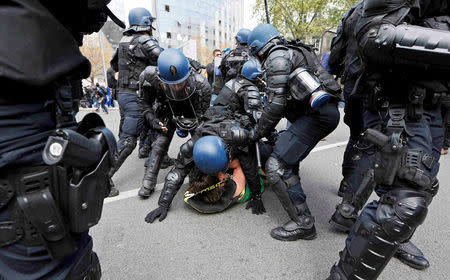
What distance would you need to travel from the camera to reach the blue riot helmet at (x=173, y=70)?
2.35m

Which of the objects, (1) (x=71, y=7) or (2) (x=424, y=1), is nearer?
(1) (x=71, y=7)

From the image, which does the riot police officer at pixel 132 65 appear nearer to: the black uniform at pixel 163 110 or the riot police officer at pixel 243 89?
the black uniform at pixel 163 110

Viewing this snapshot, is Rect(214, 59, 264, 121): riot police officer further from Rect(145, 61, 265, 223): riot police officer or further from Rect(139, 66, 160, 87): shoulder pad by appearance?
Rect(139, 66, 160, 87): shoulder pad

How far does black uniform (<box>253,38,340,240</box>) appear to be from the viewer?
6.29 ft

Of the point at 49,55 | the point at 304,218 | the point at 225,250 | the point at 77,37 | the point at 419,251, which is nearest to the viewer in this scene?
the point at 49,55

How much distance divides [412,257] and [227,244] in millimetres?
1268

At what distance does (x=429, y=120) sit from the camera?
1.26 metres

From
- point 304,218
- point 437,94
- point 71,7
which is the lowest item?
point 304,218

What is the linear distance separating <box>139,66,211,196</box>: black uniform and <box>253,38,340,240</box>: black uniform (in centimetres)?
104

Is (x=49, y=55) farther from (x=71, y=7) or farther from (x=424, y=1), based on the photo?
(x=424, y=1)

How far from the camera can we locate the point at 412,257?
1.65 meters

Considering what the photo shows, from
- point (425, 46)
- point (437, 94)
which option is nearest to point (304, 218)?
point (437, 94)

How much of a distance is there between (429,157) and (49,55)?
1.62 meters

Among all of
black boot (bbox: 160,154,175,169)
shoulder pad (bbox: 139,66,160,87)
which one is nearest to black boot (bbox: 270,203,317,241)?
shoulder pad (bbox: 139,66,160,87)
